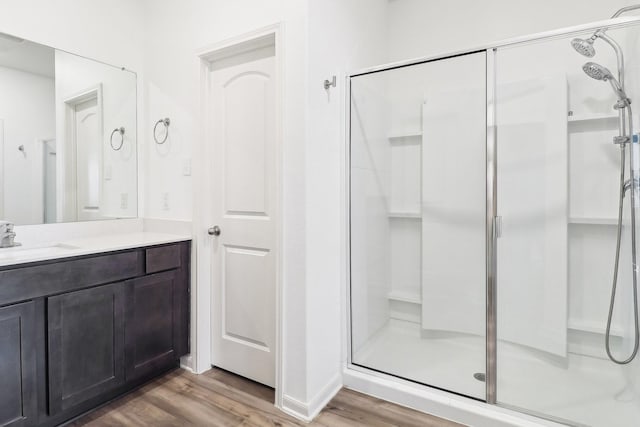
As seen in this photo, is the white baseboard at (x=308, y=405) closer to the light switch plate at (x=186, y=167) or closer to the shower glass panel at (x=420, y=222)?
the shower glass panel at (x=420, y=222)

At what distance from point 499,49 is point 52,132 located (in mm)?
2658

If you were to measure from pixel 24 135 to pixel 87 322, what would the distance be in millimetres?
1200

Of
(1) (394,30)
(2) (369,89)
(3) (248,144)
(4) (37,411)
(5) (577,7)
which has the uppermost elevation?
(1) (394,30)

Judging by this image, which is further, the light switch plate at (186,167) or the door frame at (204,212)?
the light switch plate at (186,167)

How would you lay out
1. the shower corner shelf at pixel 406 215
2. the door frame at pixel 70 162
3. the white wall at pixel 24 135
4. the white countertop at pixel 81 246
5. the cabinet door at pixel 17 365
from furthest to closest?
→ the shower corner shelf at pixel 406 215 → the door frame at pixel 70 162 → the white wall at pixel 24 135 → the white countertop at pixel 81 246 → the cabinet door at pixel 17 365

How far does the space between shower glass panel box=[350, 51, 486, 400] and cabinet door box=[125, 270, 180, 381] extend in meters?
1.18

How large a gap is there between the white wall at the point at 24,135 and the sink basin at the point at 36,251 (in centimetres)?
16

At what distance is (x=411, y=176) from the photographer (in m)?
2.22

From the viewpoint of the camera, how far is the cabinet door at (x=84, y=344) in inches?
63.1

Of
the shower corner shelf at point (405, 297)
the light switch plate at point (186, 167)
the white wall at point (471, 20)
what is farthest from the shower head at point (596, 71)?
the light switch plate at point (186, 167)

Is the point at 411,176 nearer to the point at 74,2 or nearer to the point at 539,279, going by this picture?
the point at 539,279

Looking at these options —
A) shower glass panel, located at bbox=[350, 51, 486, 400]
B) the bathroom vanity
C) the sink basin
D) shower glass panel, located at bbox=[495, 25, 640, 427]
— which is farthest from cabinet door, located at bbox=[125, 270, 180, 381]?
shower glass panel, located at bbox=[495, 25, 640, 427]

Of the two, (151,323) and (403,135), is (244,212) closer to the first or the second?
(151,323)

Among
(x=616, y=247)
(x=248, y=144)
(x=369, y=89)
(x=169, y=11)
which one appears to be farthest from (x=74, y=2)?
(x=616, y=247)
